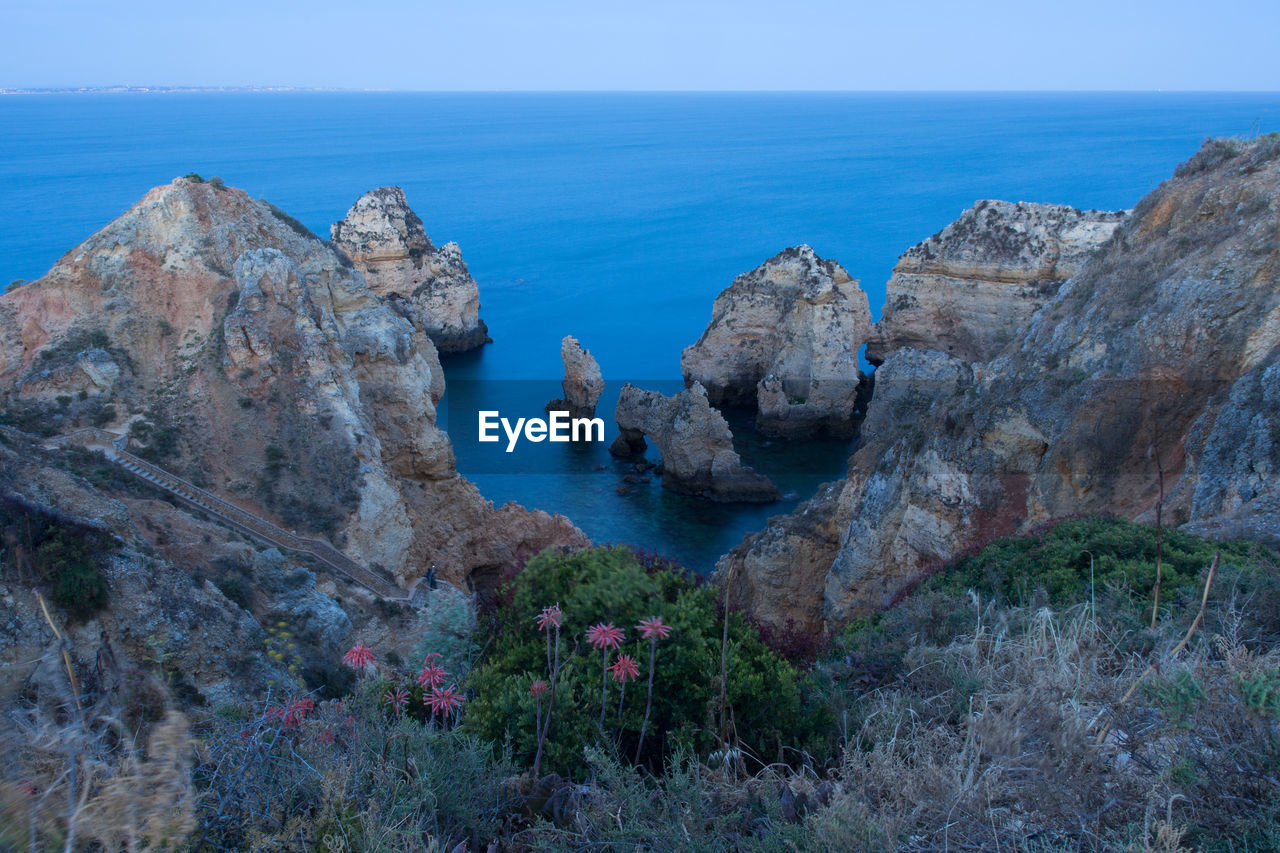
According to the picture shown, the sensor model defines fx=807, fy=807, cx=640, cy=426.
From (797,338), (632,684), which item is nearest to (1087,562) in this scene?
(632,684)

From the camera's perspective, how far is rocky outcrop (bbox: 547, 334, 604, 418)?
1473 inches

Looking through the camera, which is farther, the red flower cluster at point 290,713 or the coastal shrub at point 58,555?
the coastal shrub at point 58,555

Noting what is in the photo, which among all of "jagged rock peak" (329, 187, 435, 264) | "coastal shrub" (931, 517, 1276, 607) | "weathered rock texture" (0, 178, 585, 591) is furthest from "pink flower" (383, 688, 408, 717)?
"jagged rock peak" (329, 187, 435, 264)

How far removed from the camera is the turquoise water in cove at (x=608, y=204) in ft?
117

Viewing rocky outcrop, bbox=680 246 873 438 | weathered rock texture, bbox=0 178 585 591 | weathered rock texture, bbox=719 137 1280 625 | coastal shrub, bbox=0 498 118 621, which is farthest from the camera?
rocky outcrop, bbox=680 246 873 438

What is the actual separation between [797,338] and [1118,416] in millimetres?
23887

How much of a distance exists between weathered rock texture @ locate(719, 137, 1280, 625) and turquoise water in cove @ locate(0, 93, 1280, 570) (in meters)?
5.53

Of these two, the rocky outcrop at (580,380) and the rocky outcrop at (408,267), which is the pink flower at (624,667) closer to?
the rocky outcrop at (580,380)

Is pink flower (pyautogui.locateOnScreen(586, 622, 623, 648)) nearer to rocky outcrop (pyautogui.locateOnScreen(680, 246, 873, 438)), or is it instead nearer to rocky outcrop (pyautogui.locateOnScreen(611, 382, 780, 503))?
rocky outcrop (pyautogui.locateOnScreen(611, 382, 780, 503))

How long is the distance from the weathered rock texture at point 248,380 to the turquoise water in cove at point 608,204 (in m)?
8.94

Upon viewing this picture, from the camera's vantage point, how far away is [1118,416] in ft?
45.6

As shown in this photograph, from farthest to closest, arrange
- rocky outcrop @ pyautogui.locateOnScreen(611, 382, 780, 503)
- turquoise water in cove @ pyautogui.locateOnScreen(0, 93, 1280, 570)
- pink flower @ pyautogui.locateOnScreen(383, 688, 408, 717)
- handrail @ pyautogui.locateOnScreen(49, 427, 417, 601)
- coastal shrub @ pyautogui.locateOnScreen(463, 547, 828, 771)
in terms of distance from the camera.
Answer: turquoise water in cove @ pyautogui.locateOnScreen(0, 93, 1280, 570) → rocky outcrop @ pyautogui.locateOnScreen(611, 382, 780, 503) → handrail @ pyautogui.locateOnScreen(49, 427, 417, 601) → coastal shrub @ pyautogui.locateOnScreen(463, 547, 828, 771) → pink flower @ pyautogui.locateOnScreen(383, 688, 408, 717)

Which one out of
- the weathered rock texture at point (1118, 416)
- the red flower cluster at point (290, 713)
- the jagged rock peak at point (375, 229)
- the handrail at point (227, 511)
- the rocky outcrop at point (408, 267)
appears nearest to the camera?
the red flower cluster at point (290, 713)

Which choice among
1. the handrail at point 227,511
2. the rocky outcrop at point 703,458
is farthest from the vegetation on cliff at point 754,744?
the rocky outcrop at point 703,458
